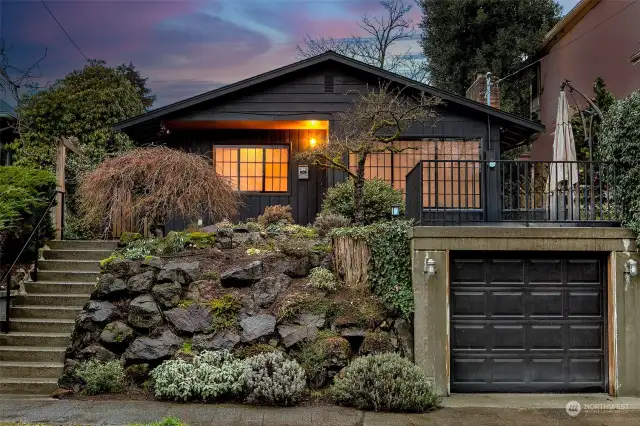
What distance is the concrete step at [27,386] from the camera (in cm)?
872

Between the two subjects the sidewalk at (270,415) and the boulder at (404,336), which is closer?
the sidewalk at (270,415)

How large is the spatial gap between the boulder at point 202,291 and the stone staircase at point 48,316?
191cm

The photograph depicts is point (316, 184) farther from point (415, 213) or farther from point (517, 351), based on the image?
point (517, 351)

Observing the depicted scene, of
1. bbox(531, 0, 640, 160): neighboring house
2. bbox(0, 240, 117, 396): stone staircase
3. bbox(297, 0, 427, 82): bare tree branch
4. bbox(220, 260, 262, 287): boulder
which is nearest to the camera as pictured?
bbox(0, 240, 117, 396): stone staircase

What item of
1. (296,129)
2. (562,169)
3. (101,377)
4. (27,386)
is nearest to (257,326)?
(101,377)

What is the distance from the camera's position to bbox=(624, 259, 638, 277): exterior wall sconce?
9398mm

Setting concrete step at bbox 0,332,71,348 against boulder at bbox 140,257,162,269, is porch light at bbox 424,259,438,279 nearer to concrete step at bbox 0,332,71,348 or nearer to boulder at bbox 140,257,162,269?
boulder at bbox 140,257,162,269

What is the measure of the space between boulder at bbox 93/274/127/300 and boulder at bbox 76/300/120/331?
0.13 metres

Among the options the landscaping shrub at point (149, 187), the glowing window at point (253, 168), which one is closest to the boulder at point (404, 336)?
the landscaping shrub at point (149, 187)

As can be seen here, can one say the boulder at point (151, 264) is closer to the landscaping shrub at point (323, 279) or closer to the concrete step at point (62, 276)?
the concrete step at point (62, 276)

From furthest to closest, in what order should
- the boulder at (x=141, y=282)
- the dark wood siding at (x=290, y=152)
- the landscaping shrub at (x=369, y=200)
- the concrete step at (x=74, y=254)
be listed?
the dark wood siding at (x=290, y=152), the landscaping shrub at (x=369, y=200), the concrete step at (x=74, y=254), the boulder at (x=141, y=282)

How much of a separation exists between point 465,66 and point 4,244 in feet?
65.3

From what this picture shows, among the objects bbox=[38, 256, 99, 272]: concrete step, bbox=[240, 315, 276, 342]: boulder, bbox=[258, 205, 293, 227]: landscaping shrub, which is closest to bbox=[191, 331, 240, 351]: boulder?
bbox=[240, 315, 276, 342]: boulder

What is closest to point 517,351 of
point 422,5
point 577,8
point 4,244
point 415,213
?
point 415,213
